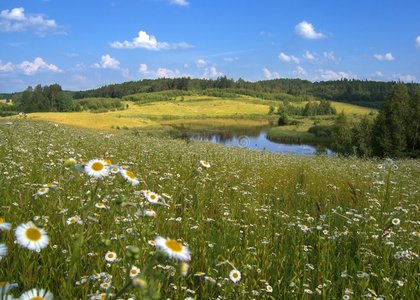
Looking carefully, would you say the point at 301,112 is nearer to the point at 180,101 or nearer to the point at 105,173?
the point at 180,101

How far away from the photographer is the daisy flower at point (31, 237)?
1.38 m

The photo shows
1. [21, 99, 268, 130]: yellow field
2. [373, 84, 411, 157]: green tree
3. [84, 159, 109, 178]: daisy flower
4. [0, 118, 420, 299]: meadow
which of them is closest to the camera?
[84, 159, 109, 178]: daisy flower

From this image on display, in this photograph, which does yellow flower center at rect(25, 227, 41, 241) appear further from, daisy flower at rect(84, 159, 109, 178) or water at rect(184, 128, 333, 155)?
water at rect(184, 128, 333, 155)

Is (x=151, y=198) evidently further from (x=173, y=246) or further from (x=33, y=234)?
(x=173, y=246)

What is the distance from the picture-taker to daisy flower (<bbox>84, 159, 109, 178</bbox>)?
1.97 meters

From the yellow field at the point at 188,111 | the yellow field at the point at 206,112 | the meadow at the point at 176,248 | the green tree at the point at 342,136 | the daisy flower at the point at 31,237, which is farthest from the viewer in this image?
the yellow field at the point at 206,112

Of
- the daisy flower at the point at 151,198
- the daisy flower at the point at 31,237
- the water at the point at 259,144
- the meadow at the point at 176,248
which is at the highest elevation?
the daisy flower at the point at 31,237

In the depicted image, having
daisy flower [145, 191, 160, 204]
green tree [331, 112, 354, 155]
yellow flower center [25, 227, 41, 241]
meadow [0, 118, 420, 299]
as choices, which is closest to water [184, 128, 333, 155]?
green tree [331, 112, 354, 155]

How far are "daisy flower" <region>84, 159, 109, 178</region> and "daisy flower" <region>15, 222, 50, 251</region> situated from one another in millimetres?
513

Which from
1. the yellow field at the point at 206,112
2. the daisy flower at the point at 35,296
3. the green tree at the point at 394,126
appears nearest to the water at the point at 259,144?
the green tree at the point at 394,126

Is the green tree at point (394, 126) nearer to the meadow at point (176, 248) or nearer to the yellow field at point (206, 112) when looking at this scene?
the meadow at point (176, 248)

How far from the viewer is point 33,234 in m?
1.45

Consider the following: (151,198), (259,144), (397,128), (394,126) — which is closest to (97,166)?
(151,198)

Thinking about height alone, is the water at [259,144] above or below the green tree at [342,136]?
below
